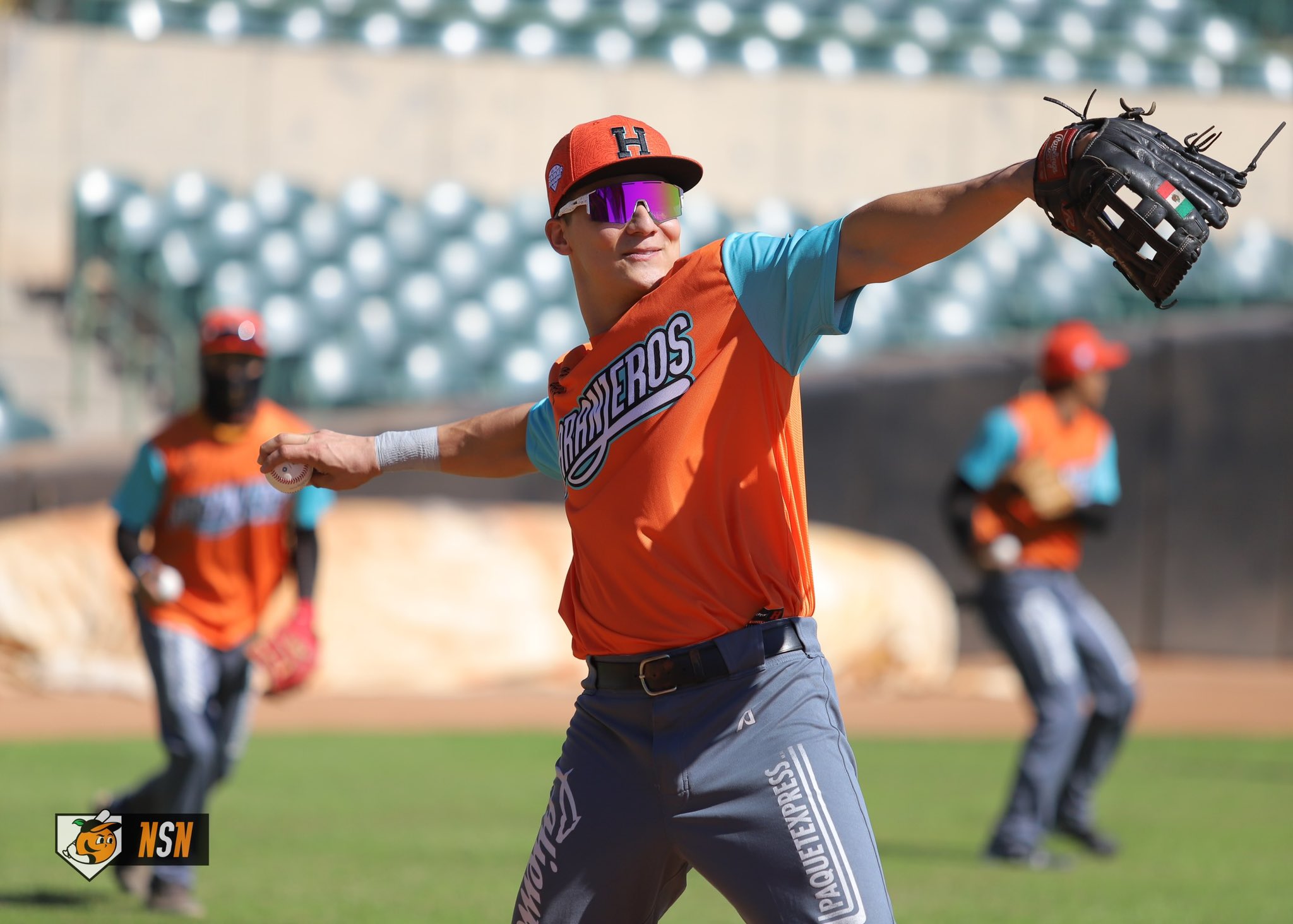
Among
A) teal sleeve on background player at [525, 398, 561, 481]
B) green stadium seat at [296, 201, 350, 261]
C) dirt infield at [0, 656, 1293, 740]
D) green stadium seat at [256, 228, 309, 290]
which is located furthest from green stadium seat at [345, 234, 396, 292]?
teal sleeve on background player at [525, 398, 561, 481]

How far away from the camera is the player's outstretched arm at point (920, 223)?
2.68 meters

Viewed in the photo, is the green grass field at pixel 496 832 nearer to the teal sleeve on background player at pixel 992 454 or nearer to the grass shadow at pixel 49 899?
the grass shadow at pixel 49 899

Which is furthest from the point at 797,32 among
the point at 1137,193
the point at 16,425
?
the point at 1137,193

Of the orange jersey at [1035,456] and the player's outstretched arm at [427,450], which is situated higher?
the player's outstretched arm at [427,450]

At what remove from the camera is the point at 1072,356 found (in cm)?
763

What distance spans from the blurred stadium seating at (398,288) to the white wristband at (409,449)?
10753 mm

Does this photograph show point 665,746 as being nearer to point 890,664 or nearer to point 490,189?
point 890,664

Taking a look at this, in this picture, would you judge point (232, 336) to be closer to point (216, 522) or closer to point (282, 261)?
point (216, 522)

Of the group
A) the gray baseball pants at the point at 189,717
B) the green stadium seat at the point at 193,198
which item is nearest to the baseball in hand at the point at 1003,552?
the gray baseball pants at the point at 189,717

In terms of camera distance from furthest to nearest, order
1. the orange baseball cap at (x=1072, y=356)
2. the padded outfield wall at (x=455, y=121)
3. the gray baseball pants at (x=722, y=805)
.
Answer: the padded outfield wall at (x=455, y=121) → the orange baseball cap at (x=1072, y=356) → the gray baseball pants at (x=722, y=805)

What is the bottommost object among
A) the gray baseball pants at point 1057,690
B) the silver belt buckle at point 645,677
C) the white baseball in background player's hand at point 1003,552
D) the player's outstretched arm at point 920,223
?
the gray baseball pants at point 1057,690

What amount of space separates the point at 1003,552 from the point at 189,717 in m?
3.68

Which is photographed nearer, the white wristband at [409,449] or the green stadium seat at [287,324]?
the white wristband at [409,449]

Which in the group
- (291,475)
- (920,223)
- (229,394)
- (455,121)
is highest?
(455,121)
